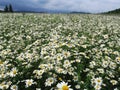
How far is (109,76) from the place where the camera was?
612 cm

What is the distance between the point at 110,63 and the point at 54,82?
5.77ft

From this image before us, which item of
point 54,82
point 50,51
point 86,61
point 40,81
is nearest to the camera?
point 54,82

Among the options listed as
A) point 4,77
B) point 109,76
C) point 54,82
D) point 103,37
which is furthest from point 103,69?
point 103,37

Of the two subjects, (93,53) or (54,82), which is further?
(93,53)

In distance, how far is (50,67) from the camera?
18.6 feet

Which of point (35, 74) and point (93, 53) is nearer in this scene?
point (35, 74)

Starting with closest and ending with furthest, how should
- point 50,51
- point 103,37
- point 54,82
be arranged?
point 54,82
point 50,51
point 103,37

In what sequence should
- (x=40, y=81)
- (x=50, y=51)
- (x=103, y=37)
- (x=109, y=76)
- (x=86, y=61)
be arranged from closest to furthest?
(x=40, y=81) < (x=109, y=76) < (x=50, y=51) < (x=86, y=61) < (x=103, y=37)

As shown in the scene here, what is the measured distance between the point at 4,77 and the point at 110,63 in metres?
2.49

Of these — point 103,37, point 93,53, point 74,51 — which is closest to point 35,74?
point 74,51

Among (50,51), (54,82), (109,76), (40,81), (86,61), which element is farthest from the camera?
(86,61)

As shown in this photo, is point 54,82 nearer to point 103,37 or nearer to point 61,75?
point 61,75

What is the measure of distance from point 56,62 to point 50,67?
0.32 m

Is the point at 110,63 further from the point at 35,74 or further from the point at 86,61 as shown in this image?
the point at 35,74
